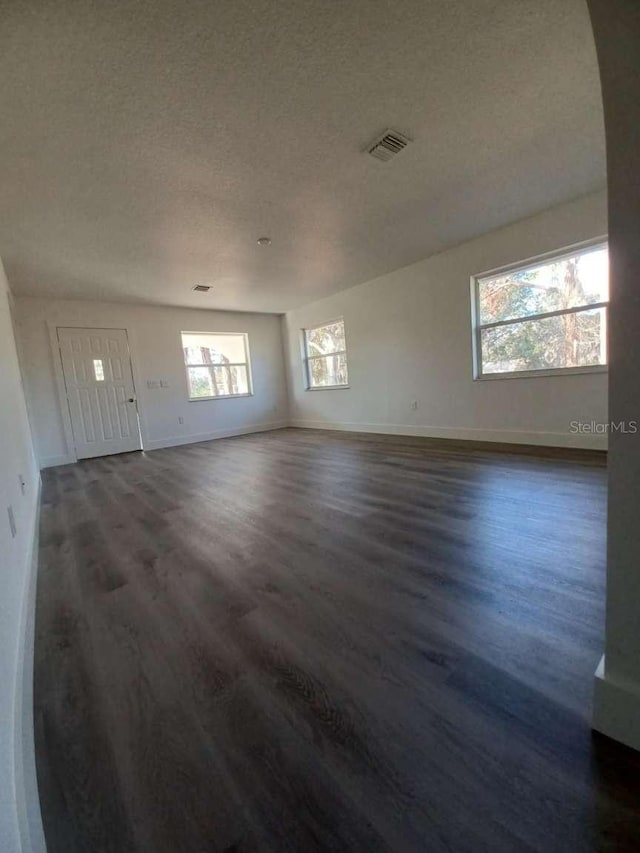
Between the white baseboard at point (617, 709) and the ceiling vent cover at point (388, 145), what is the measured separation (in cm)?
282

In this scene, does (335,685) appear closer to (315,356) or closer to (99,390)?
(99,390)

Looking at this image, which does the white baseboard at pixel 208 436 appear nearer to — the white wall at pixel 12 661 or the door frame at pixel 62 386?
the door frame at pixel 62 386

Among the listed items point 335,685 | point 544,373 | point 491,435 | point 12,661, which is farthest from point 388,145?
point 491,435

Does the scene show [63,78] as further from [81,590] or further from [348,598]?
[348,598]

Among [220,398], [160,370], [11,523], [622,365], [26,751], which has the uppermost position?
[160,370]

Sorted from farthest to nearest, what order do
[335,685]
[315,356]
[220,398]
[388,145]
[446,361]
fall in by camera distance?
[315,356] < [220,398] < [446,361] < [388,145] < [335,685]

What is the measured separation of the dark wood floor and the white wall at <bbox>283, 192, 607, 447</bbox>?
174 cm

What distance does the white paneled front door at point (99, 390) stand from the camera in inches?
214

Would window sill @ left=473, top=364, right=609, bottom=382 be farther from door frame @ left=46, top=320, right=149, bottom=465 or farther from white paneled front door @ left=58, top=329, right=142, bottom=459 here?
door frame @ left=46, top=320, right=149, bottom=465

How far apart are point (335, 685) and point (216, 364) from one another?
657cm

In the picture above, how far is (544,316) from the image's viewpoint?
12.6 ft

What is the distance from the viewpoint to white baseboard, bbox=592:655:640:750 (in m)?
0.82

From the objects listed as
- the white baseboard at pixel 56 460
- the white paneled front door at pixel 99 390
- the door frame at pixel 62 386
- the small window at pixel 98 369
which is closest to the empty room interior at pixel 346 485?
the door frame at pixel 62 386

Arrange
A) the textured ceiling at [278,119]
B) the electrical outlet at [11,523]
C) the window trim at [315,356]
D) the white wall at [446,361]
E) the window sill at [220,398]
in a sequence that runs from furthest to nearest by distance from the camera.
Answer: the window sill at [220,398] → the window trim at [315,356] → the white wall at [446,361] → the electrical outlet at [11,523] → the textured ceiling at [278,119]
